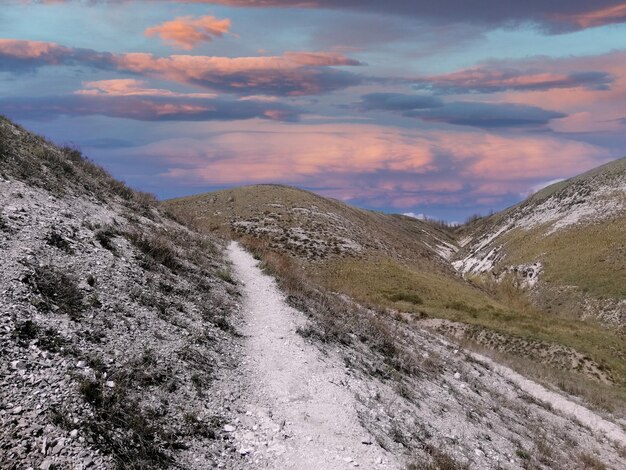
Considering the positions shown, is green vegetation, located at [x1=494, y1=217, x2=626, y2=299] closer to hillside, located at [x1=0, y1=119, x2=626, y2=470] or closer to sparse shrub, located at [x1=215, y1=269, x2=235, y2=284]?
hillside, located at [x1=0, y1=119, x2=626, y2=470]

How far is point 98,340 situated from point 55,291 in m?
2.31

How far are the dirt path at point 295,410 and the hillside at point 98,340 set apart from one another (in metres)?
0.87

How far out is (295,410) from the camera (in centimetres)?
1269

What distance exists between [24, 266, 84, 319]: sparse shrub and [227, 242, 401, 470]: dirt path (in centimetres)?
556

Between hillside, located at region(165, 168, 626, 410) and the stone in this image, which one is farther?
hillside, located at region(165, 168, 626, 410)

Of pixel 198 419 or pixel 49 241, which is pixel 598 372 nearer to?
pixel 198 419

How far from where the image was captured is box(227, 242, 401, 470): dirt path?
10.8 m

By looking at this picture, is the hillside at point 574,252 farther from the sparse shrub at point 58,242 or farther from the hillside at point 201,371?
the sparse shrub at point 58,242

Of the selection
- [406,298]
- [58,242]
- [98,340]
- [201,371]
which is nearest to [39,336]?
[98,340]

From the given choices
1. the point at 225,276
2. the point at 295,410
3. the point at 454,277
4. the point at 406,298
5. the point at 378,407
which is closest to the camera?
the point at 295,410

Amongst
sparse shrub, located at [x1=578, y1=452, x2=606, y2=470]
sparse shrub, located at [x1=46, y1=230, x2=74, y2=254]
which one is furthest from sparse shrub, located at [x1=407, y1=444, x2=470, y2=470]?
sparse shrub, located at [x1=46, y1=230, x2=74, y2=254]

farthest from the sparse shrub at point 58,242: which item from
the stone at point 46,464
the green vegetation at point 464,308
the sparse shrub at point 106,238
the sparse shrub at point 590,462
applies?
the green vegetation at point 464,308

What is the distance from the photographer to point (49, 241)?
1563cm

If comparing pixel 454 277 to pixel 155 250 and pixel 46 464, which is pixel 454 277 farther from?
pixel 46 464
